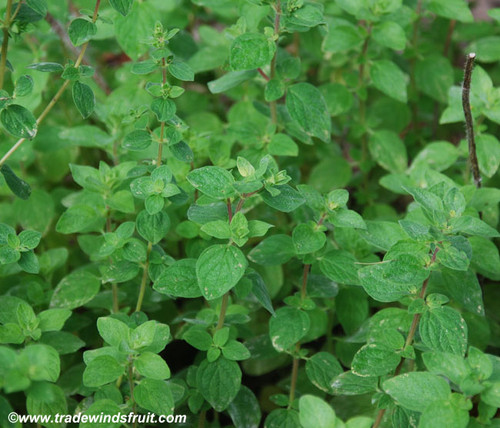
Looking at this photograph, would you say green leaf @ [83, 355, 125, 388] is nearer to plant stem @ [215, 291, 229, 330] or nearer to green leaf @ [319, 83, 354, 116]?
plant stem @ [215, 291, 229, 330]

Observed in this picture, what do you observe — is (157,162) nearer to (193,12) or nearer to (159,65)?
(159,65)

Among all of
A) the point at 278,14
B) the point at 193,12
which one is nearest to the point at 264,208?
the point at 278,14

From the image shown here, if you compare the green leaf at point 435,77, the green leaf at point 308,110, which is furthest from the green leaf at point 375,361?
the green leaf at point 435,77

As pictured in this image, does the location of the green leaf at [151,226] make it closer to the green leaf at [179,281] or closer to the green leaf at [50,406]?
the green leaf at [179,281]

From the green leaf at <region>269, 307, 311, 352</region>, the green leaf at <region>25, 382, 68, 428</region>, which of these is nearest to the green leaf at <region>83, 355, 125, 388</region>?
the green leaf at <region>25, 382, 68, 428</region>

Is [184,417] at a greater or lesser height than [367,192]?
lesser

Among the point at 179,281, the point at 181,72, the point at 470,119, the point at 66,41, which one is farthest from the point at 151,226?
the point at 66,41

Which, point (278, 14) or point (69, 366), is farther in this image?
point (69, 366)
